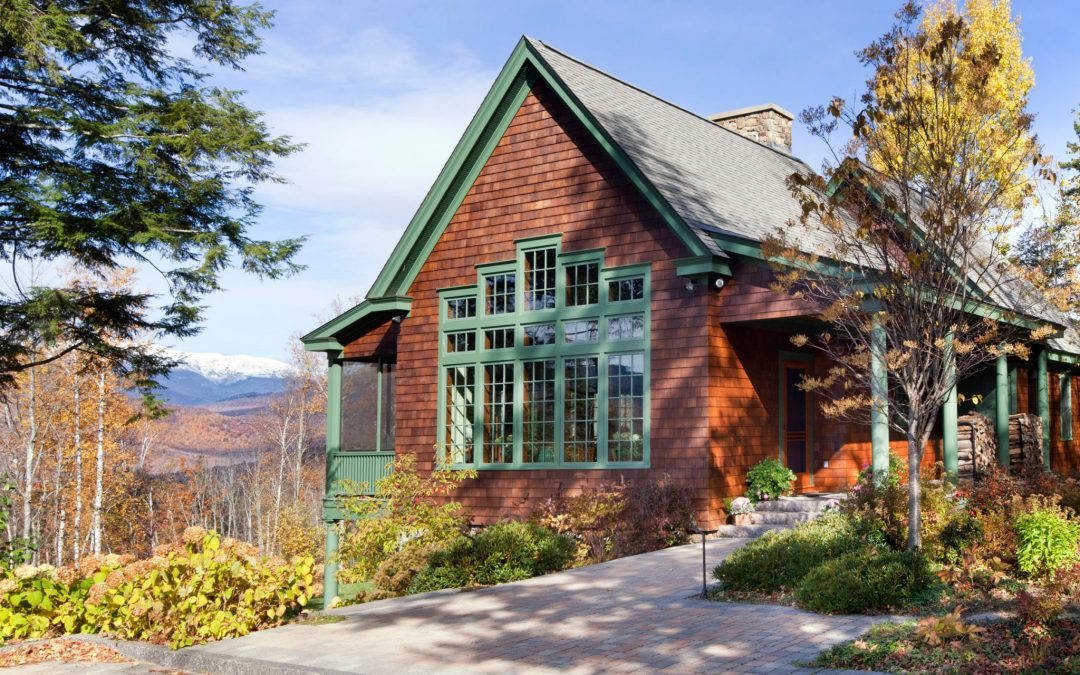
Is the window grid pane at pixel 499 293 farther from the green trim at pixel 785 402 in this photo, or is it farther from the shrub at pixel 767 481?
the shrub at pixel 767 481

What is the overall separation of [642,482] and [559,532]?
1.49 meters

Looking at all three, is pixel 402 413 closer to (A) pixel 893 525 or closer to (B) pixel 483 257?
(B) pixel 483 257

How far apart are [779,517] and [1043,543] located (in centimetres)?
519

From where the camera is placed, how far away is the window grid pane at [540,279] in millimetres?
16906

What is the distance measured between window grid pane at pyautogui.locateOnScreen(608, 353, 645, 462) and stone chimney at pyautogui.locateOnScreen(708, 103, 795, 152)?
10.5 meters

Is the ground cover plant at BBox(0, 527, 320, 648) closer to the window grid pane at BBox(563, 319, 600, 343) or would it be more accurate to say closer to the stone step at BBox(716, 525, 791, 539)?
the stone step at BBox(716, 525, 791, 539)

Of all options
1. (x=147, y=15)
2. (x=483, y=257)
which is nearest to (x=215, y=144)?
(x=147, y=15)

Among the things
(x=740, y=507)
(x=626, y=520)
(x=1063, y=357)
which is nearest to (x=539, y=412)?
(x=626, y=520)

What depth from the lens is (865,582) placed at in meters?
8.73

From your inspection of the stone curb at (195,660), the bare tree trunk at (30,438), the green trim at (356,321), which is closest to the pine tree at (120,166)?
the green trim at (356,321)

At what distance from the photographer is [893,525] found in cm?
1065

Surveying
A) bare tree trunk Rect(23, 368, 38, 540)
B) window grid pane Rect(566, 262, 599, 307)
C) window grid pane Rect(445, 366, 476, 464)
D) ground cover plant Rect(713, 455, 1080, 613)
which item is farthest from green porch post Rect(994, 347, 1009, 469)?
bare tree trunk Rect(23, 368, 38, 540)

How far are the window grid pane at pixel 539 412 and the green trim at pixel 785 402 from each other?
3794 mm

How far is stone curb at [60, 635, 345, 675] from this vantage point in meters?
7.62
